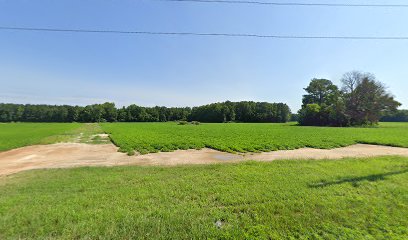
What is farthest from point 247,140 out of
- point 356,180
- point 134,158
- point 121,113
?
point 121,113

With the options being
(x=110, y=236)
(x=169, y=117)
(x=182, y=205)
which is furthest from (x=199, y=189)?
(x=169, y=117)

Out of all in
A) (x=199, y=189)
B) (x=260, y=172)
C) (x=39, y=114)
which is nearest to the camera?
(x=199, y=189)

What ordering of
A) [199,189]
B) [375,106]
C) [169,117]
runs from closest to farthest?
[199,189]
[375,106]
[169,117]

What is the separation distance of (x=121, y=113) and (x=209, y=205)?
130 m

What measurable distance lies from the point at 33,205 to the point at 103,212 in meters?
1.96

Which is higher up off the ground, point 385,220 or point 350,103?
point 350,103

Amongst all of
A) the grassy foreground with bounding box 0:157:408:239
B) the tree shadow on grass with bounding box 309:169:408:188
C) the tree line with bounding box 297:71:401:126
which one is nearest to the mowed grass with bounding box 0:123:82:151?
the grassy foreground with bounding box 0:157:408:239

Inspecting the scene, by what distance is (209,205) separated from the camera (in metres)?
5.28

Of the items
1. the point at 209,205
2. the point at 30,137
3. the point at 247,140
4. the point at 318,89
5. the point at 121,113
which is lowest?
the point at 30,137

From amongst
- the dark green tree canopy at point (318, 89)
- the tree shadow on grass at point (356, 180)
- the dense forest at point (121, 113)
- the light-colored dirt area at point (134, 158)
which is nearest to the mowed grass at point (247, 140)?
the light-colored dirt area at point (134, 158)

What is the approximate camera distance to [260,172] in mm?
8383

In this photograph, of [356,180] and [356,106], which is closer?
[356,180]

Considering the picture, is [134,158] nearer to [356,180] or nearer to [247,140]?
[356,180]

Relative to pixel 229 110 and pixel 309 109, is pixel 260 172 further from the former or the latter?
pixel 229 110
